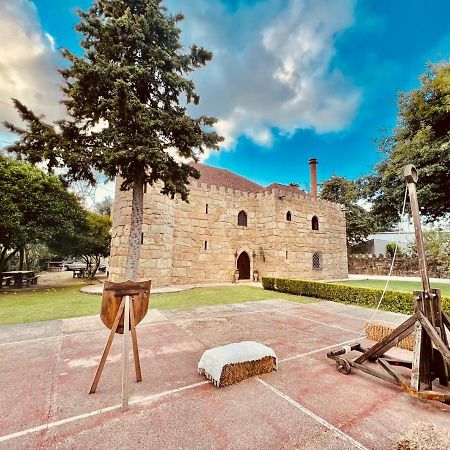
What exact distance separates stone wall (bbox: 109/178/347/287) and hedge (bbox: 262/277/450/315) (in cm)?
433

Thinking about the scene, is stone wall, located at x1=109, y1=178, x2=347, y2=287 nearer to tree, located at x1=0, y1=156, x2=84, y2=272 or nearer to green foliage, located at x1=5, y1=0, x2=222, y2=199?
tree, located at x1=0, y1=156, x2=84, y2=272

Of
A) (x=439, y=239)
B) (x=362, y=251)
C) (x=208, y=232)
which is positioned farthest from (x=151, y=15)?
(x=362, y=251)

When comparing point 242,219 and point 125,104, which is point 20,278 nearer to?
point 125,104

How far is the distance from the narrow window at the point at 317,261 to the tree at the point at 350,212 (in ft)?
40.1

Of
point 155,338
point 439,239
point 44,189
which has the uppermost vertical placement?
point 44,189

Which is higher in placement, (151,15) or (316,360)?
(151,15)

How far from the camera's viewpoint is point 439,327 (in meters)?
3.63

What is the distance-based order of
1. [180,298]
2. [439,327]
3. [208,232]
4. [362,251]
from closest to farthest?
[439,327] → [180,298] → [208,232] → [362,251]

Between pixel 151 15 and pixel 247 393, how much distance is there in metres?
13.6

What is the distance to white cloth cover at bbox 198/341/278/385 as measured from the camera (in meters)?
3.72

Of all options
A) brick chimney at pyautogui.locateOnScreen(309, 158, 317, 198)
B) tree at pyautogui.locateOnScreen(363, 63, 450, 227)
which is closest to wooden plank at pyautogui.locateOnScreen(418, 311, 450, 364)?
tree at pyautogui.locateOnScreen(363, 63, 450, 227)

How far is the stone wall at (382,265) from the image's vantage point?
25891 mm

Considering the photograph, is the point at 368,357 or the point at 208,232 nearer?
the point at 368,357

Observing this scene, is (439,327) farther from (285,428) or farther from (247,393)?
(247,393)
